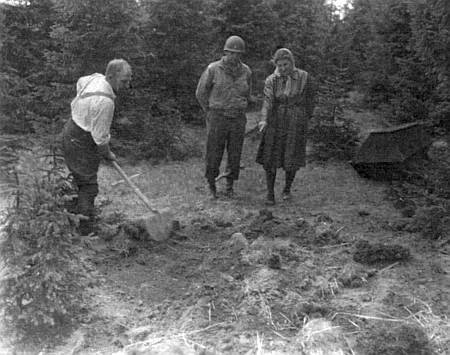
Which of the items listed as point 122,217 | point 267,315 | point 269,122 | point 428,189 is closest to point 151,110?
point 269,122

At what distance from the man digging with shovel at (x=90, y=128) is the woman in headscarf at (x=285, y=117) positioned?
2598mm

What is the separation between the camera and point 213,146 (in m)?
8.76

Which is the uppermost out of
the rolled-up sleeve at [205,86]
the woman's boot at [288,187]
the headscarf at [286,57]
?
the headscarf at [286,57]

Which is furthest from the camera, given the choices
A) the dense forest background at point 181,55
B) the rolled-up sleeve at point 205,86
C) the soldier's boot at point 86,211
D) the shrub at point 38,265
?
the dense forest background at point 181,55

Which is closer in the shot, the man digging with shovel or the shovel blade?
the man digging with shovel

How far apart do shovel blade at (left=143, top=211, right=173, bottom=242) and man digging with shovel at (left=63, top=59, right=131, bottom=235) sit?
0.65m

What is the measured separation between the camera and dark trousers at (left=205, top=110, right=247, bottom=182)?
867 centimetres

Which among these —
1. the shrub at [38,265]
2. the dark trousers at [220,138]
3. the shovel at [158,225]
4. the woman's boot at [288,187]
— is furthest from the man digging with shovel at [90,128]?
the woman's boot at [288,187]

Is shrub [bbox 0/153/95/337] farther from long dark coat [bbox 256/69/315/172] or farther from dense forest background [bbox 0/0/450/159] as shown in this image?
dense forest background [bbox 0/0/450/159]

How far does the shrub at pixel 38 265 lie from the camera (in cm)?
454

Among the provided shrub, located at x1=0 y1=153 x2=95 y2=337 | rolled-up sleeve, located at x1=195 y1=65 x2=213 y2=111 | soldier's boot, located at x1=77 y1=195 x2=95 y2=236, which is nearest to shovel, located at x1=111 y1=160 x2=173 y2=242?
soldier's boot, located at x1=77 y1=195 x2=95 y2=236

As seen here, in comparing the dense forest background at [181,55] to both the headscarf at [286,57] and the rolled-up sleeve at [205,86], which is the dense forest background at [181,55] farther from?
the rolled-up sleeve at [205,86]

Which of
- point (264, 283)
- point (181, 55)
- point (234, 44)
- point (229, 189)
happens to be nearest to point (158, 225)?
point (264, 283)

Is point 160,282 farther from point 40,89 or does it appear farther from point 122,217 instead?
point 40,89
